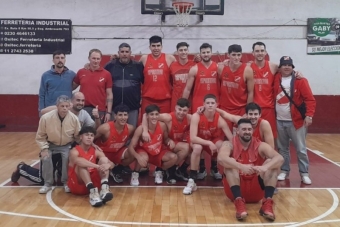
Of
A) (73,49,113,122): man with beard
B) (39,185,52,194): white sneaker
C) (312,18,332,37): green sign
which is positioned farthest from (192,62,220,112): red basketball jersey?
(312,18,332,37): green sign

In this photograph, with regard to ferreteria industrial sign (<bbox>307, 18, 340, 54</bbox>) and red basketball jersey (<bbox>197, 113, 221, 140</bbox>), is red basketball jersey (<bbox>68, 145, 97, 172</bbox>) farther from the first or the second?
ferreteria industrial sign (<bbox>307, 18, 340, 54</bbox>)

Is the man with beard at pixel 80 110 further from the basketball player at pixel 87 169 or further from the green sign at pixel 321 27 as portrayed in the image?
the green sign at pixel 321 27

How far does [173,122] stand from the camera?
5887mm

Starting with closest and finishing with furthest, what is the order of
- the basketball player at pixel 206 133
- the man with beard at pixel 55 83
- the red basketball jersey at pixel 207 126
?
the basketball player at pixel 206 133
the red basketball jersey at pixel 207 126
the man with beard at pixel 55 83

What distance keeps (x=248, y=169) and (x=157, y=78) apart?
2381 millimetres

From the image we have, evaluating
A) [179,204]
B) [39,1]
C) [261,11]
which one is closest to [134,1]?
[39,1]

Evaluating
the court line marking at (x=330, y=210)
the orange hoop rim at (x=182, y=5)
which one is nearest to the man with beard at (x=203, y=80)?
the court line marking at (x=330, y=210)

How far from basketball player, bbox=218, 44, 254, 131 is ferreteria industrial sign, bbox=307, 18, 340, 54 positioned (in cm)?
650

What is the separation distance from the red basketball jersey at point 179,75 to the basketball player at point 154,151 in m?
0.73

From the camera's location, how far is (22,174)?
5.73 m

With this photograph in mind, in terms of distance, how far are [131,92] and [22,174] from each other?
6.28 feet

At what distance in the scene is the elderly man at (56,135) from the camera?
5.33 m

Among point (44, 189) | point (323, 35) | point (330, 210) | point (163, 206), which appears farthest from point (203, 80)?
point (323, 35)

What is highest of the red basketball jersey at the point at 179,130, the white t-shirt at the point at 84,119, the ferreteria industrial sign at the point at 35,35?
the ferreteria industrial sign at the point at 35,35
